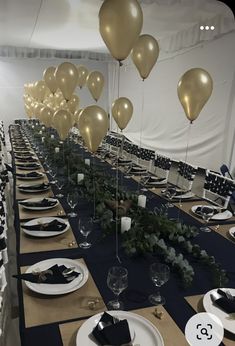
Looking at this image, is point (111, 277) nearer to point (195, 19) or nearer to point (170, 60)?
point (195, 19)

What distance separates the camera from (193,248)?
65.6 inches

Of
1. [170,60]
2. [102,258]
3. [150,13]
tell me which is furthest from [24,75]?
[102,258]

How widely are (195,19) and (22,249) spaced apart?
5.51m

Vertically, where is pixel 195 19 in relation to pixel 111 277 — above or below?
above

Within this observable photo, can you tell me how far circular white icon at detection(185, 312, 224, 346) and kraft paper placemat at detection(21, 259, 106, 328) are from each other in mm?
426

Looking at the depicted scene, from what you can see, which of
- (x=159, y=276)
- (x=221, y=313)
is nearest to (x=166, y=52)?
(x=159, y=276)

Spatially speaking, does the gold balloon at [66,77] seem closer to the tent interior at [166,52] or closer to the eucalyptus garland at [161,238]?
the tent interior at [166,52]

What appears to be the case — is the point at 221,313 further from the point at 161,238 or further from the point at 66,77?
the point at 66,77

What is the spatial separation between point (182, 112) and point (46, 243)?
19.7 feet

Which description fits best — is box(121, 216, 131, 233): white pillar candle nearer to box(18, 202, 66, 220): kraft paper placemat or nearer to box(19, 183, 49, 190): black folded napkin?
box(18, 202, 66, 220): kraft paper placemat

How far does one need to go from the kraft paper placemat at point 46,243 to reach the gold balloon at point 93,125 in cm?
74

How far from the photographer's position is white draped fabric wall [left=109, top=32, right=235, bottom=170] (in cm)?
567

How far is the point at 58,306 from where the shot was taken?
1239 millimetres

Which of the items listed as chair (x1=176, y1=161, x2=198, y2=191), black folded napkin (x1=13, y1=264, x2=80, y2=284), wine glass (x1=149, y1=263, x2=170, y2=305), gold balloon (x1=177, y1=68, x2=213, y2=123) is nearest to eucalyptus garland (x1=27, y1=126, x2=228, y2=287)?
wine glass (x1=149, y1=263, x2=170, y2=305)
